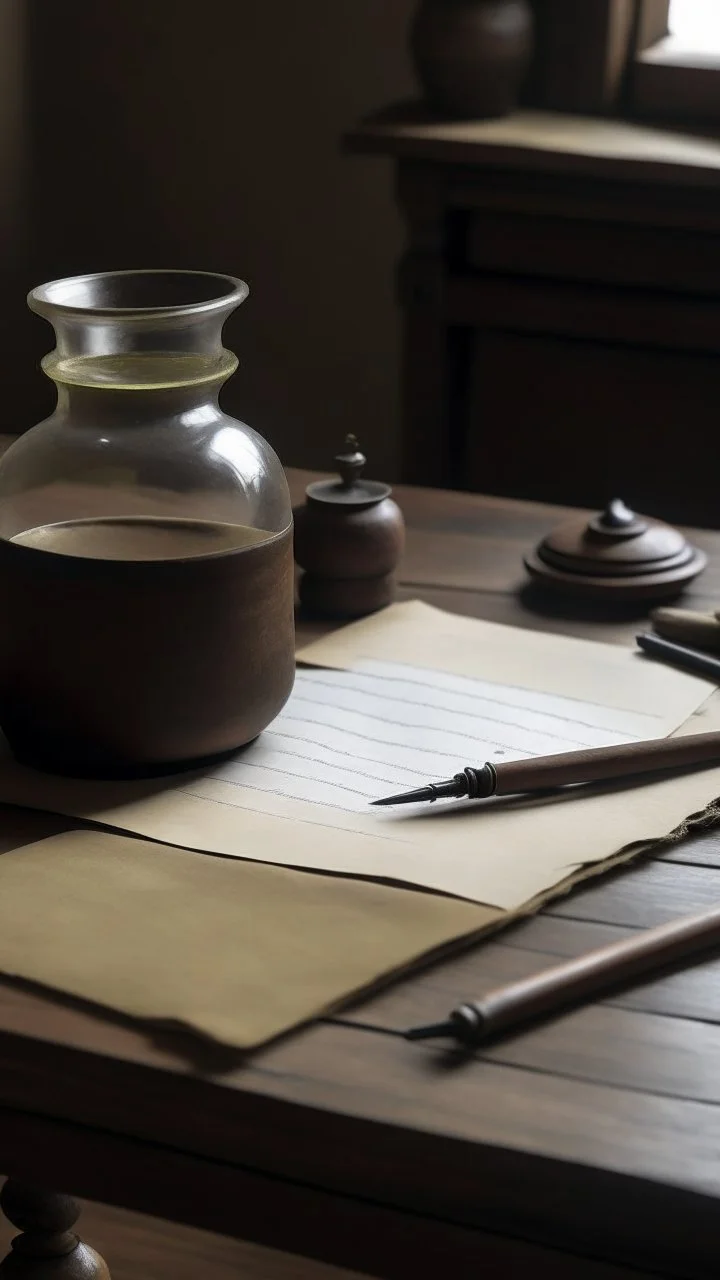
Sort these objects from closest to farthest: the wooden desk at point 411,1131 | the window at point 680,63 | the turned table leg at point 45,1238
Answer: the wooden desk at point 411,1131 < the turned table leg at point 45,1238 < the window at point 680,63

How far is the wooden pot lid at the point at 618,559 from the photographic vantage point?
112cm

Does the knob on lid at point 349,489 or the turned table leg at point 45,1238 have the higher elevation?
the knob on lid at point 349,489

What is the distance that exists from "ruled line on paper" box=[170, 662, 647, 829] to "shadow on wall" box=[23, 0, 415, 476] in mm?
2055

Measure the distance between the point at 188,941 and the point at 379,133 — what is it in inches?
73.9

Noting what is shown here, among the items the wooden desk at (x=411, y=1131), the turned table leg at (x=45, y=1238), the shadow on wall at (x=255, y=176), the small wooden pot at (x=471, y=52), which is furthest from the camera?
the shadow on wall at (x=255, y=176)

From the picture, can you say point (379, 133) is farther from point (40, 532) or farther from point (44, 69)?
point (40, 532)

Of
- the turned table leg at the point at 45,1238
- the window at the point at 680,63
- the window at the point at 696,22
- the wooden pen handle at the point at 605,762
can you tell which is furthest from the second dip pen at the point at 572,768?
the window at the point at 696,22

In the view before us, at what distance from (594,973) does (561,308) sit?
6.11 feet

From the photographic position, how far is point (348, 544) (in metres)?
1.06

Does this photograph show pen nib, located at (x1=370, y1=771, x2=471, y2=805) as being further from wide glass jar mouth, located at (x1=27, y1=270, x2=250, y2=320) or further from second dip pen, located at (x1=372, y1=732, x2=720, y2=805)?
wide glass jar mouth, located at (x1=27, y1=270, x2=250, y2=320)

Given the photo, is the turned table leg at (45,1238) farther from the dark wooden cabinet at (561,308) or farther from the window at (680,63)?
the window at (680,63)

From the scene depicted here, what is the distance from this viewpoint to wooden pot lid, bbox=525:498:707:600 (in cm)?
112

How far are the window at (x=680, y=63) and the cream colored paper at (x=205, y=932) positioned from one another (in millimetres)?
2077

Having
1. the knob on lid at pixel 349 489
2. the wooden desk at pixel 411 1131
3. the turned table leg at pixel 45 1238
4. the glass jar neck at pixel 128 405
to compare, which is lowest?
the turned table leg at pixel 45 1238
